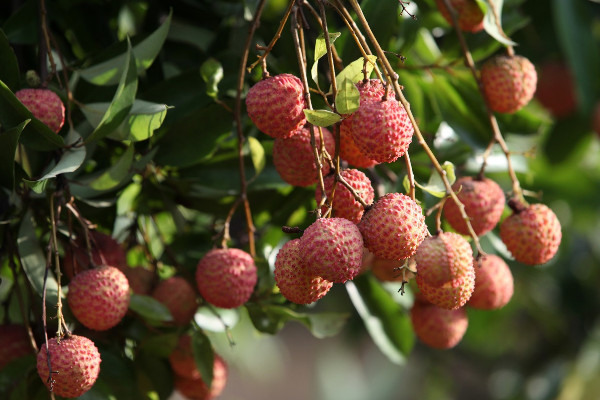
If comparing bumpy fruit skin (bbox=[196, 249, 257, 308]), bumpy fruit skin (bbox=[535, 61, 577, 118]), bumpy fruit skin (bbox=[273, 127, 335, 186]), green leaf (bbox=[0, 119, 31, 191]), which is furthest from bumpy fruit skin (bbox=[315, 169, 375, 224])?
bumpy fruit skin (bbox=[535, 61, 577, 118])

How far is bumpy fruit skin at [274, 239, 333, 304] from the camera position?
0.58m

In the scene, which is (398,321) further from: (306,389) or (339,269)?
(306,389)

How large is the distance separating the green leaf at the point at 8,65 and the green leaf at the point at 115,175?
11 cm

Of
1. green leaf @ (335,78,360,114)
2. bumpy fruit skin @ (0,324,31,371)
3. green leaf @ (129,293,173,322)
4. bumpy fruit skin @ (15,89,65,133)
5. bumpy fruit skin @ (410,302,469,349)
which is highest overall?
green leaf @ (335,78,360,114)

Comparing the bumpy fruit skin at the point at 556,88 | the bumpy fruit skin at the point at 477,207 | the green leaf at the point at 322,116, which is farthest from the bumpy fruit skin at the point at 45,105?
the bumpy fruit skin at the point at 556,88

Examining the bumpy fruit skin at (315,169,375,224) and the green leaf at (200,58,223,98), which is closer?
the bumpy fruit skin at (315,169,375,224)

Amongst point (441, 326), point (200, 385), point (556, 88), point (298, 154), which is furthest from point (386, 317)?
point (556, 88)

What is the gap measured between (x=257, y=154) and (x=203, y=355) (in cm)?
21

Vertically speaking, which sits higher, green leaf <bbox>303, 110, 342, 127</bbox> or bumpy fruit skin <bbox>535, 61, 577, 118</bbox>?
green leaf <bbox>303, 110, 342, 127</bbox>

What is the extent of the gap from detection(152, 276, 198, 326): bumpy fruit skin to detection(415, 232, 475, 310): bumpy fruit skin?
0.88 feet

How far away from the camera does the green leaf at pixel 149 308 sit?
740 millimetres

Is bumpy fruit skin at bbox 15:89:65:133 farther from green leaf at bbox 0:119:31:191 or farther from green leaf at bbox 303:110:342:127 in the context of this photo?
green leaf at bbox 303:110:342:127

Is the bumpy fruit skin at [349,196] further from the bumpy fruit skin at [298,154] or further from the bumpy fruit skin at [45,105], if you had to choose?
the bumpy fruit skin at [45,105]

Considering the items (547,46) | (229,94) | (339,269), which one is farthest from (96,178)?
(547,46)
